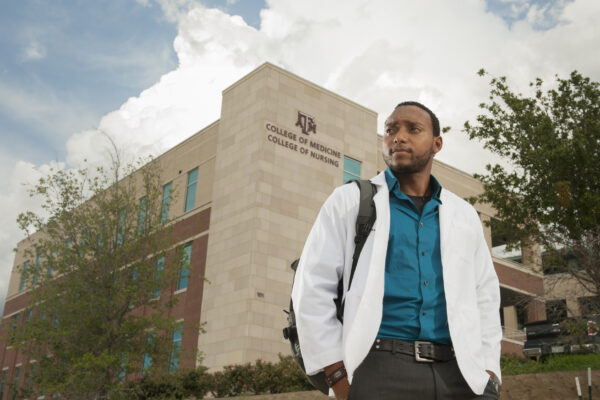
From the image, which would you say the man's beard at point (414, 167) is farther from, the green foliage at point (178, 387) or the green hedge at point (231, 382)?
the green foliage at point (178, 387)

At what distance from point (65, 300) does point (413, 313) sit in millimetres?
15205

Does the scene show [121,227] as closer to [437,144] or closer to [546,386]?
[546,386]

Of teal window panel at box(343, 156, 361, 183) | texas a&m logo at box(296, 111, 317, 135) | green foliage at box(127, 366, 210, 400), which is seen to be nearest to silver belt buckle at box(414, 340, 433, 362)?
green foliage at box(127, 366, 210, 400)

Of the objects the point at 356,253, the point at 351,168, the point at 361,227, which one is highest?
the point at 351,168

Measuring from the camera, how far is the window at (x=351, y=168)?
2772cm

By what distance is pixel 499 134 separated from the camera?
16391 mm

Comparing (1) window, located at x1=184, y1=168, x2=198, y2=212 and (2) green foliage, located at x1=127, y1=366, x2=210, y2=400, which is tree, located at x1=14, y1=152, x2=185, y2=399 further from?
(1) window, located at x1=184, y1=168, x2=198, y2=212

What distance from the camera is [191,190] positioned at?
3002 cm

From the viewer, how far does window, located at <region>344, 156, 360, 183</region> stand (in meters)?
27.7

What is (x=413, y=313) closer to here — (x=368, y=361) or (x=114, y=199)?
(x=368, y=361)

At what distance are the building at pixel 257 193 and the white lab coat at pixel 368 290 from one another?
18617 millimetres

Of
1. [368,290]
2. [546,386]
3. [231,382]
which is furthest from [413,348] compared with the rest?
[231,382]

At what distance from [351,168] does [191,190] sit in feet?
25.7

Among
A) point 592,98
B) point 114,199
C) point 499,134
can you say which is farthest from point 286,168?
point 592,98
